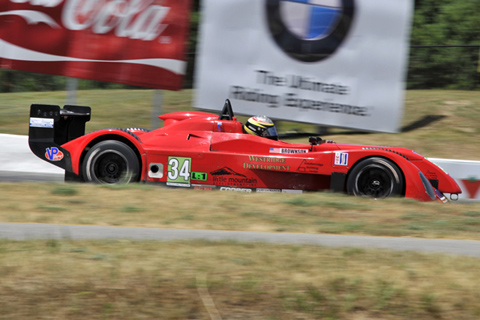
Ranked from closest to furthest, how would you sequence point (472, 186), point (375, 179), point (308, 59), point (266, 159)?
point (375, 179) < point (266, 159) < point (472, 186) < point (308, 59)

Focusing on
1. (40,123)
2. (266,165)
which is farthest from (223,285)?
(40,123)

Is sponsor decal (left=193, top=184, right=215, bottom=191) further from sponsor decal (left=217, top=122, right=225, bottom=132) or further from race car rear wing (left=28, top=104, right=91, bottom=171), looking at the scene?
race car rear wing (left=28, top=104, right=91, bottom=171)

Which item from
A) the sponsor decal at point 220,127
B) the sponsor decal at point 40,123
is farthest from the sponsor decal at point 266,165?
the sponsor decal at point 40,123

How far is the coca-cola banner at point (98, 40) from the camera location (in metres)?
12.1

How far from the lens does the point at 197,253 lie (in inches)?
190

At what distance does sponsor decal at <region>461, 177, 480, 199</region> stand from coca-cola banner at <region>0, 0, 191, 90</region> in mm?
5980

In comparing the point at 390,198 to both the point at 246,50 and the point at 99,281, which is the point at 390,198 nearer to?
the point at 99,281

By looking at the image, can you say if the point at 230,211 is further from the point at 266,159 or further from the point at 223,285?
the point at 223,285

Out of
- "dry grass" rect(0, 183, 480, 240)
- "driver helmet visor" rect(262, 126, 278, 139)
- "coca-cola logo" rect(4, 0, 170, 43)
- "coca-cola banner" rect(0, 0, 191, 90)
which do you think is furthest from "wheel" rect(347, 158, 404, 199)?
"coca-cola logo" rect(4, 0, 170, 43)

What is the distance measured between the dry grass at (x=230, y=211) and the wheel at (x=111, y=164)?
1.58 feet

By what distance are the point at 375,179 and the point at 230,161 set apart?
2050 millimetres

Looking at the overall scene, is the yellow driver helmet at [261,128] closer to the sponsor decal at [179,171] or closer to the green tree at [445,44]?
the sponsor decal at [179,171]

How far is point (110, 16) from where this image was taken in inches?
484

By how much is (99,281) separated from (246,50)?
968 cm
